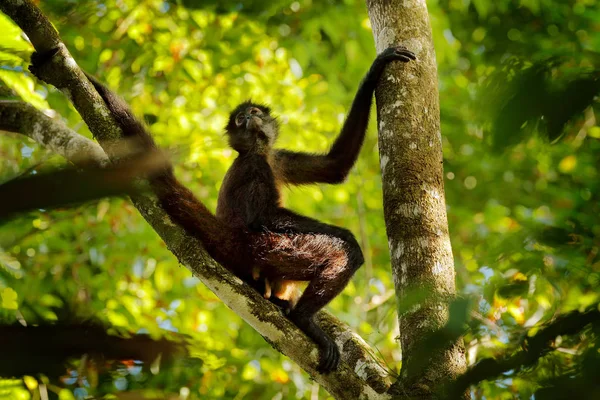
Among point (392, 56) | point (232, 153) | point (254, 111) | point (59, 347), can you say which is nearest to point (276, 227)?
point (392, 56)

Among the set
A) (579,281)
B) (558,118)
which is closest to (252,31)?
(579,281)

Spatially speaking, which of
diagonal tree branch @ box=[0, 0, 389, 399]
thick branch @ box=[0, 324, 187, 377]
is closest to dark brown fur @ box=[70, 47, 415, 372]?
diagonal tree branch @ box=[0, 0, 389, 399]

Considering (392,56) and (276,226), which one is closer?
(392,56)

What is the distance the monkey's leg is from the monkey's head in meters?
1.53

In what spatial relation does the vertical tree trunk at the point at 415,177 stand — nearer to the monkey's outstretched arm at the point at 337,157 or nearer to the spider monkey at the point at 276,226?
the spider monkey at the point at 276,226

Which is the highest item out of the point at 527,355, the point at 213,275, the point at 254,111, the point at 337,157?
the point at 337,157

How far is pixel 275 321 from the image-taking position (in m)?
3.35

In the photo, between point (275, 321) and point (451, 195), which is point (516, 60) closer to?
point (275, 321)

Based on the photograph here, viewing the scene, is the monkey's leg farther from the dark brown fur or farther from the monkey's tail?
the monkey's tail

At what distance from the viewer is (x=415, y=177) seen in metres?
3.40

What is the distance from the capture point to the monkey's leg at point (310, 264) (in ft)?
13.5

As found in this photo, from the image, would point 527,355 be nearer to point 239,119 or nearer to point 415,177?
point 415,177

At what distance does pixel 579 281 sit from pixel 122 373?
1.58 meters

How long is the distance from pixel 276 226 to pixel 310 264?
473mm
